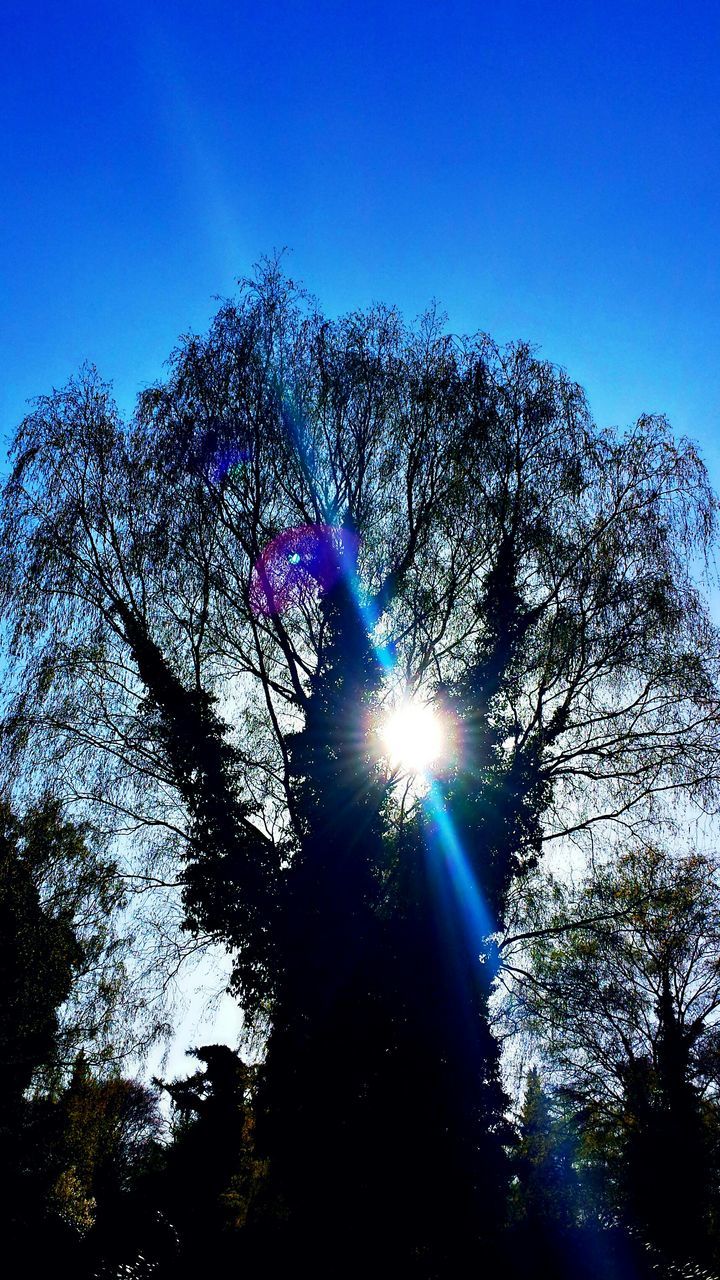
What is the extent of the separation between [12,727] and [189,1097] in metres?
16.3

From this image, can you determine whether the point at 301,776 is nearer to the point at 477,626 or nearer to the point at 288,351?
the point at 477,626

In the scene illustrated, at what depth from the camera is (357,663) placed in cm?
1161

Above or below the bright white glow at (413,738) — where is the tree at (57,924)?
below

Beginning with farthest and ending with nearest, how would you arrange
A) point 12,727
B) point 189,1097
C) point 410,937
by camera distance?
point 189,1097 < point 410,937 < point 12,727

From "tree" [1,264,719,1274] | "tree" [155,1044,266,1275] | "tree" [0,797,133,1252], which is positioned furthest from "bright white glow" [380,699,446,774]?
"tree" [155,1044,266,1275]

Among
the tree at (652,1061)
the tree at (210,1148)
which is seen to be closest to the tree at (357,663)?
the tree at (652,1061)

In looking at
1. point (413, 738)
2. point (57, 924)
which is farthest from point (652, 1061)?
point (57, 924)

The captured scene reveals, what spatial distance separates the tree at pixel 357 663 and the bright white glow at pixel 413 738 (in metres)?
0.41

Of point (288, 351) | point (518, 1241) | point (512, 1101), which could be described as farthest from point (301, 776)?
point (518, 1241)

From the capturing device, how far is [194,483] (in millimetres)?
11781

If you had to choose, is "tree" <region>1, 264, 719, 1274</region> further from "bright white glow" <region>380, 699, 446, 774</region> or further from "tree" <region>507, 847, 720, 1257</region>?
"tree" <region>507, 847, 720, 1257</region>

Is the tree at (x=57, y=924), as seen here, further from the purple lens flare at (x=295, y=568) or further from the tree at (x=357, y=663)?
the purple lens flare at (x=295, y=568)

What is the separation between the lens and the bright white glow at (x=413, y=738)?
39.3ft

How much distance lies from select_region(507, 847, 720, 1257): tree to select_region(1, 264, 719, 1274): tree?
14.8 ft
